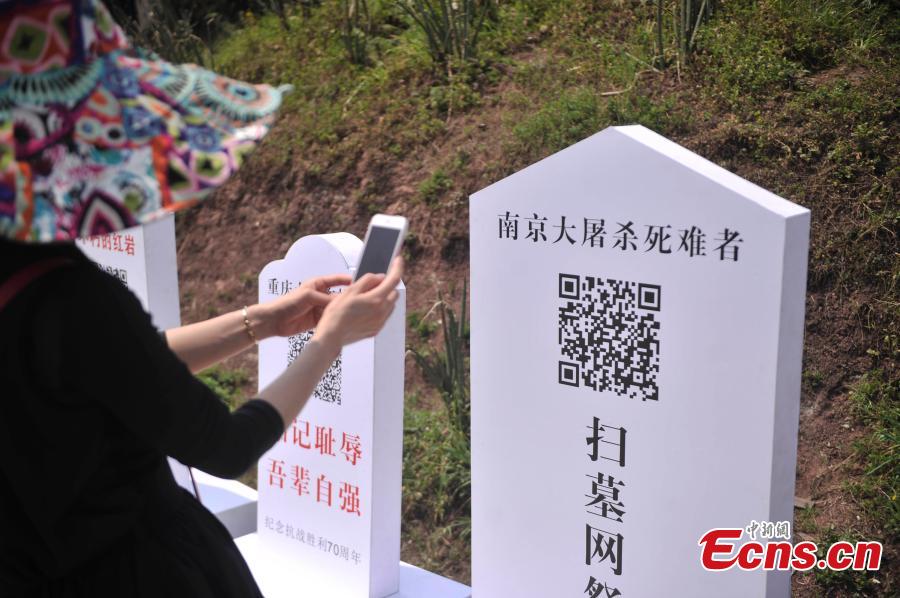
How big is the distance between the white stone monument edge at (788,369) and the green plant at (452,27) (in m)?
3.06

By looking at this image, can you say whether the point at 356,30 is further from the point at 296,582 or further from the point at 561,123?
the point at 296,582

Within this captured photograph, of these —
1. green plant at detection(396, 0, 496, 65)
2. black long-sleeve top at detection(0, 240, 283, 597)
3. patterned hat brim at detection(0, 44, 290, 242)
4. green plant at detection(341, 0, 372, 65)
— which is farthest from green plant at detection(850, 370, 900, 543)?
green plant at detection(341, 0, 372, 65)

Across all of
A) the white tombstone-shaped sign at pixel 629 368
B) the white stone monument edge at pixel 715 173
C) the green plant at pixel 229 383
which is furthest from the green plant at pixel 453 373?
the white stone monument edge at pixel 715 173

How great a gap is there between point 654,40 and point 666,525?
2.72 metres

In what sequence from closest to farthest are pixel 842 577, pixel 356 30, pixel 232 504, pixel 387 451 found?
pixel 387 451, pixel 842 577, pixel 232 504, pixel 356 30

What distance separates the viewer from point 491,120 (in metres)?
4.44

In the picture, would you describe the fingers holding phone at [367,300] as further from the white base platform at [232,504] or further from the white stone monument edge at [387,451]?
the white base platform at [232,504]

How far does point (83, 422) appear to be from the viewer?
1297mm

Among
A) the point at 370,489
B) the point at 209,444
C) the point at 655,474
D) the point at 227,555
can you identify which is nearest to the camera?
the point at 209,444

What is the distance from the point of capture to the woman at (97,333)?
1232 millimetres

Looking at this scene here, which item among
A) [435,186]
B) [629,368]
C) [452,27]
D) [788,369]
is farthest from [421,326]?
[788,369]

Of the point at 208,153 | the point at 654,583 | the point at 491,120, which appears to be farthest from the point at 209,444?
the point at 491,120

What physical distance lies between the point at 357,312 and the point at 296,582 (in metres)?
1.48

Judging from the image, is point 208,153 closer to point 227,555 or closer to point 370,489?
point 227,555
